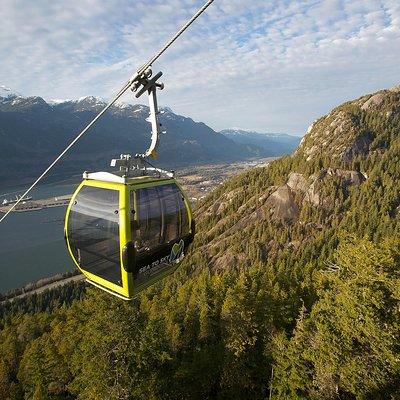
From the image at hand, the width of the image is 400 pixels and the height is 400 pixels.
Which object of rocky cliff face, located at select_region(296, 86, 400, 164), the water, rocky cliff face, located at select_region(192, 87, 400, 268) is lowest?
the water

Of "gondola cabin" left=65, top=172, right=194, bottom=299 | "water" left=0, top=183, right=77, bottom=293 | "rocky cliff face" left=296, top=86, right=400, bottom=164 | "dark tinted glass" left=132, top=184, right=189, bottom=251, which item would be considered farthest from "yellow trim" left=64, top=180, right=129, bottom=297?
"rocky cliff face" left=296, top=86, right=400, bottom=164

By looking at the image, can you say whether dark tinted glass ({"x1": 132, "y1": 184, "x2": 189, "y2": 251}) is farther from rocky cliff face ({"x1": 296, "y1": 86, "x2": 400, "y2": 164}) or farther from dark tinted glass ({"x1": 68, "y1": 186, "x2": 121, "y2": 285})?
rocky cliff face ({"x1": 296, "y1": 86, "x2": 400, "y2": 164})

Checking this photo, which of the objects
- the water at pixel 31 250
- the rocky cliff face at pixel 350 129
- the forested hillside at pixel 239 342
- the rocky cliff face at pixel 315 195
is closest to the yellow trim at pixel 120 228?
the forested hillside at pixel 239 342

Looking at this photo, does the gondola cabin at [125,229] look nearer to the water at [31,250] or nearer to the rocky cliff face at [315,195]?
the rocky cliff face at [315,195]

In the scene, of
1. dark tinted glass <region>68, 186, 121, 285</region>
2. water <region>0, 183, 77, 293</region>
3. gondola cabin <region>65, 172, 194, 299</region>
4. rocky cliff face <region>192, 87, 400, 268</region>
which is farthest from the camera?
water <region>0, 183, 77, 293</region>

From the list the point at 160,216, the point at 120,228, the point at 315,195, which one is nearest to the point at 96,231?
the point at 120,228

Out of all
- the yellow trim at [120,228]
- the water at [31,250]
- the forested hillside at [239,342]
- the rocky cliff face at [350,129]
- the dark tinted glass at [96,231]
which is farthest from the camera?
the rocky cliff face at [350,129]

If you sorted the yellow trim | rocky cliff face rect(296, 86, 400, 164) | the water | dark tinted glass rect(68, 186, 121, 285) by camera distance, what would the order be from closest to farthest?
1. the yellow trim
2. dark tinted glass rect(68, 186, 121, 285)
3. the water
4. rocky cliff face rect(296, 86, 400, 164)

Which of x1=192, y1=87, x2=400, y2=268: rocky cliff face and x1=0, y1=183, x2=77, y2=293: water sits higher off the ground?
x1=192, y1=87, x2=400, y2=268: rocky cliff face

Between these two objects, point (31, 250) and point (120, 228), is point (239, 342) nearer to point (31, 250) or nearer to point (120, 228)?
point (120, 228)
